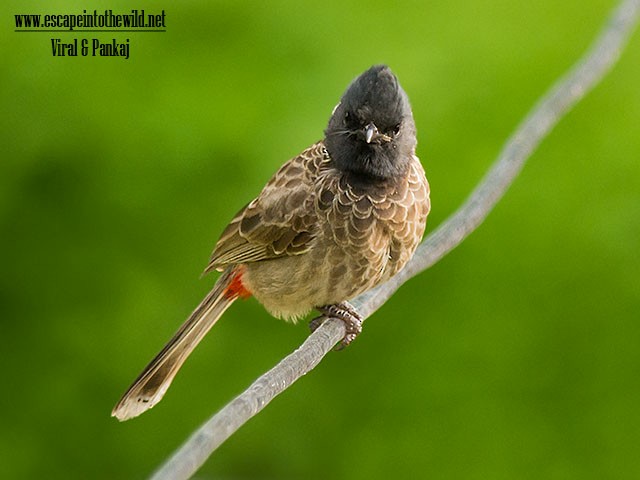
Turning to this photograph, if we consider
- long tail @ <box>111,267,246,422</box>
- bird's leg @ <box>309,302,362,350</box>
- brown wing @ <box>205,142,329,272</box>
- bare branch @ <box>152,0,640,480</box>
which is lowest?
long tail @ <box>111,267,246,422</box>

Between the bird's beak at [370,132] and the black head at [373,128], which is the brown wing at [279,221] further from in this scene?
the bird's beak at [370,132]

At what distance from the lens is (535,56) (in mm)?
4855

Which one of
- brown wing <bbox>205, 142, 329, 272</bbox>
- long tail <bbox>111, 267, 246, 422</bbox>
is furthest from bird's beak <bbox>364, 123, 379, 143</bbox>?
long tail <bbox>111, 267, 246, 422</bbox>

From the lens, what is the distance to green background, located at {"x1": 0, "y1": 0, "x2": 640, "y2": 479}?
437 cm

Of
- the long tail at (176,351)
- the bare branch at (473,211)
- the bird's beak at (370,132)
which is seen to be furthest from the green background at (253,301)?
the bird's beak at (370,132)

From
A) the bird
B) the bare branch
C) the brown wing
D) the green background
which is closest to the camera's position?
the bare branch

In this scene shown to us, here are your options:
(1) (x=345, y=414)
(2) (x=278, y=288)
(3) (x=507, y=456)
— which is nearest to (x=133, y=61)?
(2) (x=278, y=288)

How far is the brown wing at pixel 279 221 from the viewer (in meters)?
3.96

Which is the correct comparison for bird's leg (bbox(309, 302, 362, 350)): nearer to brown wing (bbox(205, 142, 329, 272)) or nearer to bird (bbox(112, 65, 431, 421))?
bird (bbox(112, 65, 431, 421))

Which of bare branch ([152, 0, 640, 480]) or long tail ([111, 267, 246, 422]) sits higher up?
bare branch ([152, 0, 640, 480])

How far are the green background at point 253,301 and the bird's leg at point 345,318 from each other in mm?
393

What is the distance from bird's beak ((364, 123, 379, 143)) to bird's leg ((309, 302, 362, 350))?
60cm

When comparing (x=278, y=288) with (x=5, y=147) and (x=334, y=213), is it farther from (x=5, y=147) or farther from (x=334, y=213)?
(x=5, y=147)

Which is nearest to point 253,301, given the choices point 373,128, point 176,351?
point 176,351
